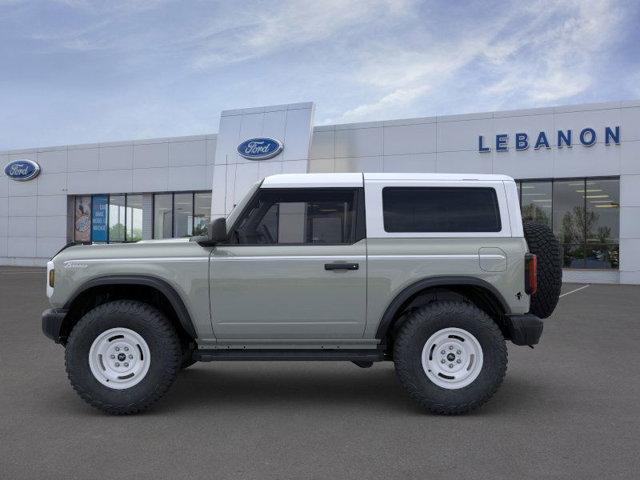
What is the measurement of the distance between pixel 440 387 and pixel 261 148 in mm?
20452

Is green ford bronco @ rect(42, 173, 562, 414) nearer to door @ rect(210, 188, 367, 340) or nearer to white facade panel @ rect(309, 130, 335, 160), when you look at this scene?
door @ rect(210, 188, 367, 340)

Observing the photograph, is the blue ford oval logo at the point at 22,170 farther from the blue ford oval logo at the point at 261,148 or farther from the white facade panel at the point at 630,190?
the white facade panel at the point at 630,190

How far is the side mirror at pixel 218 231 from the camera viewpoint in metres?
5.02

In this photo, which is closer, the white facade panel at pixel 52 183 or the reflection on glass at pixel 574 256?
the reflection on glass at pixel 574 256

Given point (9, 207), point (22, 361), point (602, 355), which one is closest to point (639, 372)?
point (602, 355)

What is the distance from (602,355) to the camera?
771 cm

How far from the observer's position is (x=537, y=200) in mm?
22797

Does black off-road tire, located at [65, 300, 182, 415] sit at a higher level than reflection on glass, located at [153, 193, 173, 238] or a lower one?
lower

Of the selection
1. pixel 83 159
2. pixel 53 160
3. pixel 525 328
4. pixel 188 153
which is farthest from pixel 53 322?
pixel 53 160

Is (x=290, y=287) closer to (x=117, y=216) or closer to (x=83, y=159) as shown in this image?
(x=117, y=216)

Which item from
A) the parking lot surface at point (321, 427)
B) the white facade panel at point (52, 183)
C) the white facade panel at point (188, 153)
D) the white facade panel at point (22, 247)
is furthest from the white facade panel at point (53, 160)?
the parking lot surface at point (321, 427)

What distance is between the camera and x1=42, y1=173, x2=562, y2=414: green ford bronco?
5.08m

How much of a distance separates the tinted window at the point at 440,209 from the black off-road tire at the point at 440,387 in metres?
0.74

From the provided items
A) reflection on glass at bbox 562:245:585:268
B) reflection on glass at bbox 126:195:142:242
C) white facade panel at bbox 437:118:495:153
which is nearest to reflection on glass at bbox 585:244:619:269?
reflection on glass at bbox 562:245:585:268
